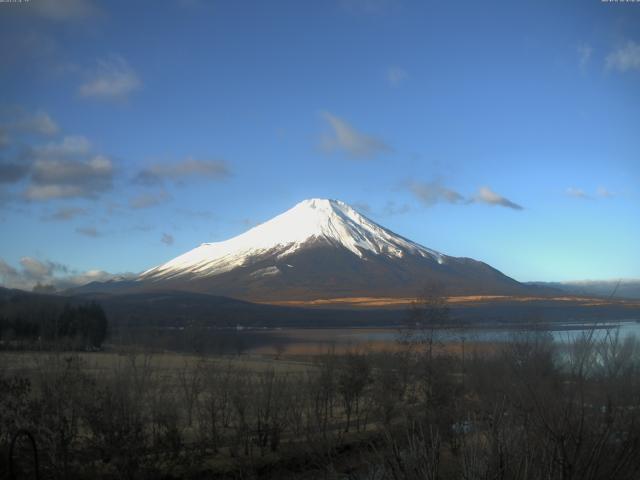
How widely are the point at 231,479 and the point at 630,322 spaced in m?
21.8

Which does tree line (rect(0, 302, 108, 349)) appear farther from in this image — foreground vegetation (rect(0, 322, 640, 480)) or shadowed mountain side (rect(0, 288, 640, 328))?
foreground vegetation (rect(0, 322, 640, 480))

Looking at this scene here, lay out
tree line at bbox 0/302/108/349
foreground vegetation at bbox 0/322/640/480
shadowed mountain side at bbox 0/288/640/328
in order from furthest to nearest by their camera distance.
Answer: shadowed mountain side at bbox 0/288/640/328
tree line at bbox 0/302/108/349
foreground vegetation at bbox 0/322/640/480

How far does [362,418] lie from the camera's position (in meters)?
30.8

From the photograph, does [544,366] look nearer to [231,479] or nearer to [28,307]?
[231,479]

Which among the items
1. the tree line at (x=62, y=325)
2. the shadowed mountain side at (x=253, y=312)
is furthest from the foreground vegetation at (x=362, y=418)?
the shadowed mountain side at (x=253, y=312)

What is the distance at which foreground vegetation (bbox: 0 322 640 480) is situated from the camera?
6.34 meters

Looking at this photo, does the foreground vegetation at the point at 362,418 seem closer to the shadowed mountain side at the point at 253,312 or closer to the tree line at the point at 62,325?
the tree line at the point at 62,325

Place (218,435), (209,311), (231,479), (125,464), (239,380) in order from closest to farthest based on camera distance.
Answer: (125,464)
(231,479)
(218,435)
(239,380)
(209,311)

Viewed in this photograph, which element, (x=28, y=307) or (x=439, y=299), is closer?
(x=439, y=299)

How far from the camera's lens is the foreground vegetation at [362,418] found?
6344 millimetres

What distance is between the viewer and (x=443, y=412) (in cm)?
1875

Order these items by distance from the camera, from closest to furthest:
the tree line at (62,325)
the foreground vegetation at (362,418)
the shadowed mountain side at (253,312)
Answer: the foreground vegetation at (362,418) < the tree line at (62,325) < the shadowed mountain side at (253,312)

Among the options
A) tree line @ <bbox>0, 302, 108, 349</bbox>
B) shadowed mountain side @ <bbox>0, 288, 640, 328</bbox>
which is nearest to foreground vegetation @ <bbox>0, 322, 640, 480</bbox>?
tree line @ <bbox>0, 302, 108, 349</bbox>

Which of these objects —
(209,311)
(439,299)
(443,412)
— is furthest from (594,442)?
(209,311)
